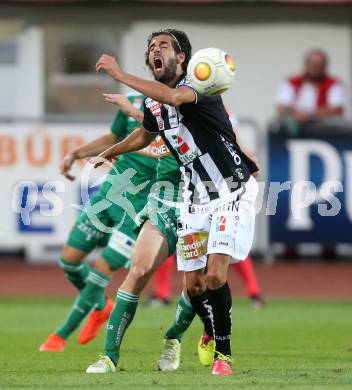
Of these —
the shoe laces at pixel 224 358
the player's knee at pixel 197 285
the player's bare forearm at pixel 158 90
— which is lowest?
the shoe laces at pixel 224 358

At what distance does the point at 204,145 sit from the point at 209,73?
53cm

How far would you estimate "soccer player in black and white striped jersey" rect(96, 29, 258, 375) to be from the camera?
358 inches

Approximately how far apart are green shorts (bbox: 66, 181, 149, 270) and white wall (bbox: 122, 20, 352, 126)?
9.84 m

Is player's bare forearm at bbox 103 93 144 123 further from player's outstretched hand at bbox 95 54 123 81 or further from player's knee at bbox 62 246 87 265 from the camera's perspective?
player's knee at bbox 62 246 87 265

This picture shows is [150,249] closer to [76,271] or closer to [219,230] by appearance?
[219,230]

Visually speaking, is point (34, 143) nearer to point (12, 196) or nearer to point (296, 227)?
point (12, 196)

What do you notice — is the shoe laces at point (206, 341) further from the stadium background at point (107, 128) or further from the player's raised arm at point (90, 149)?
the player's raised arm at point (90, 149)

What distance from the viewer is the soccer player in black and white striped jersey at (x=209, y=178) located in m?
9.09

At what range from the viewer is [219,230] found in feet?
29.8

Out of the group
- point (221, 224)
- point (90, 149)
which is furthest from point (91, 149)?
point (221, 224)

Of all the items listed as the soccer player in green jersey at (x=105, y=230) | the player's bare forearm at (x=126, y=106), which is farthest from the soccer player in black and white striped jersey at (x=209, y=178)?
the soccer player in green jersey at (x=105, y=230)

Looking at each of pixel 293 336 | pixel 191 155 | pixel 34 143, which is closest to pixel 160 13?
pixel 34 143

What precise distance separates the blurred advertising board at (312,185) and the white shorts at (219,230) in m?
9.61

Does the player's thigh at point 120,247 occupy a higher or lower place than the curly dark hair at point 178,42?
lower
